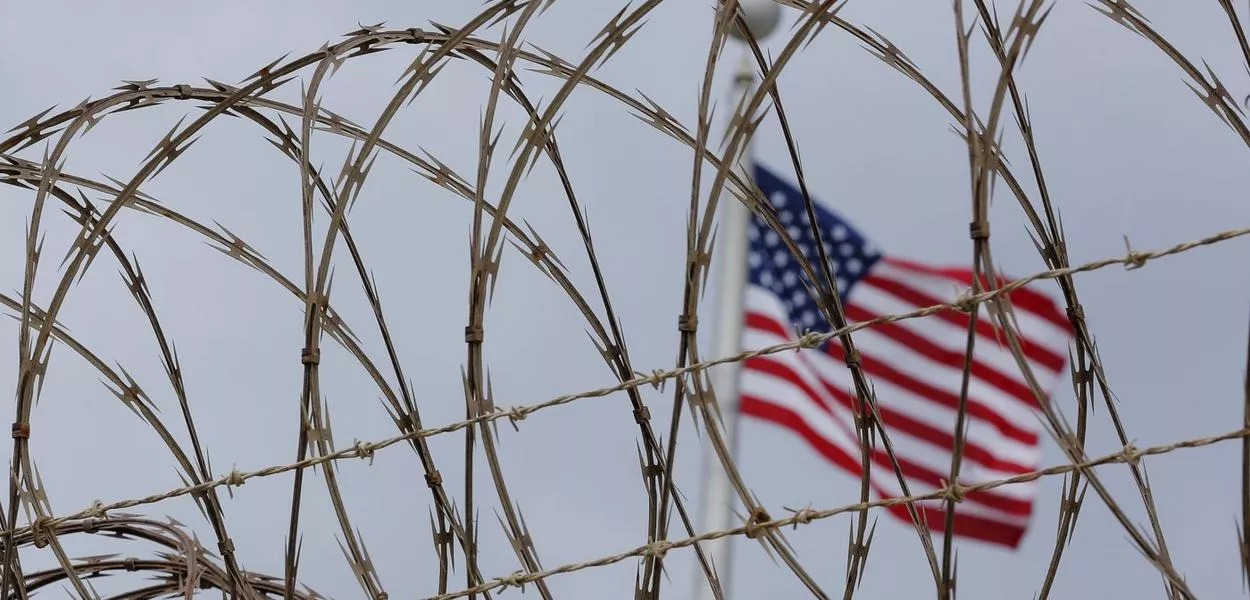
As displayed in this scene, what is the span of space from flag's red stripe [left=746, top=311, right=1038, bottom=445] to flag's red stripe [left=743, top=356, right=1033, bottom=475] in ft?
0.82

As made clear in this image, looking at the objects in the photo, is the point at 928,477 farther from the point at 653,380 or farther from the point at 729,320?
the point at 653,380

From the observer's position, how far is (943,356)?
45.3ft

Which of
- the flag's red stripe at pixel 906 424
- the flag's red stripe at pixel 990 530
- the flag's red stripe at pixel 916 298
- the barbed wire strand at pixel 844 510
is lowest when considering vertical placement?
the barbed wire strand at pixel 844 510

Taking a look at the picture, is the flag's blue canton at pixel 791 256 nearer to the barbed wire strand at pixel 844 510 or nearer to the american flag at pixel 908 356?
the american flag at pixel 908 356

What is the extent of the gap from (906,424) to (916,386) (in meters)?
0.36

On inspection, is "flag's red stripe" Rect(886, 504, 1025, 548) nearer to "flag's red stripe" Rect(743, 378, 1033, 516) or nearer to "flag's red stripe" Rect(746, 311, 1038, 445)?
"flag's red stripe" Rect(743, 378, 1033, 516)

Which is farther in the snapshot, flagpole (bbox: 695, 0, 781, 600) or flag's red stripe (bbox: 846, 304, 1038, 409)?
flag's red stripe (bbox: 846, 304, 1038, 409)

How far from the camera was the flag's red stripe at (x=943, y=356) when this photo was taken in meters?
13.8

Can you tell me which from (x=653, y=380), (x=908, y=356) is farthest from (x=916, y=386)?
(x=653, y=380)

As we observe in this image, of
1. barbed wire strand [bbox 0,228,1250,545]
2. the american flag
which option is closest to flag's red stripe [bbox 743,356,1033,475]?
the american flag

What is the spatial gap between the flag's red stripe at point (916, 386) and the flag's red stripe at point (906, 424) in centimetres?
25

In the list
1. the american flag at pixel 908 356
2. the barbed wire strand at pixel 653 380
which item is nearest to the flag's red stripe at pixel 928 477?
the american flag at pixel 908 356

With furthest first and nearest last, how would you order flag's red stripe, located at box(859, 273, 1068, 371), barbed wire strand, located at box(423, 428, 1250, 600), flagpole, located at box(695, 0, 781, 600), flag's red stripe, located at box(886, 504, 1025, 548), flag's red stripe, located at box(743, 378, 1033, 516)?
flag's red stripe, located at box(886, 504, 1025, 548)
flag's red stripe, located at box(859, 273, 1068, 371)
flag's red stripe, located at box(743, 378, 1033, 516)
flagpole, located at box(695, 0, 781, 600)
barbed wire strand, located at box(423, 428, 1250, 600)

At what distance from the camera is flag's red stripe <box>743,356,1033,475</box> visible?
13102 mm
